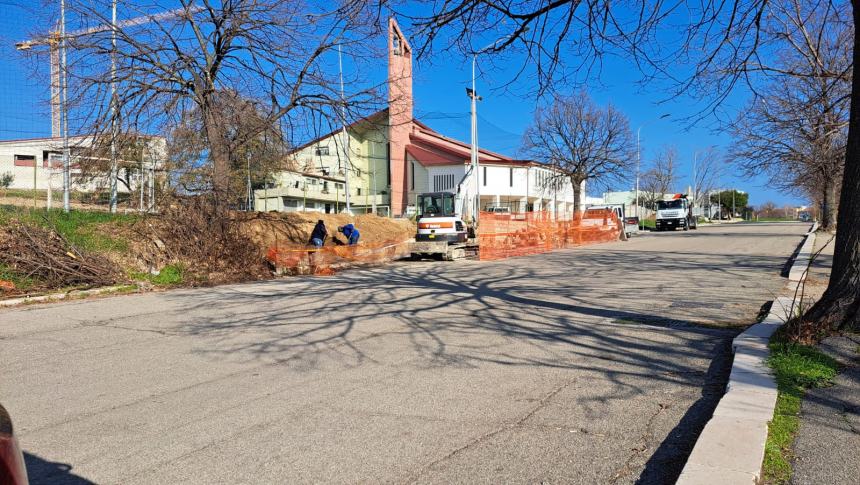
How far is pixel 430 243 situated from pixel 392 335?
14046mm

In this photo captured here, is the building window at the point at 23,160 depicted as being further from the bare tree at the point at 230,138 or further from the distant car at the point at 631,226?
the distant car at the point at 631,226

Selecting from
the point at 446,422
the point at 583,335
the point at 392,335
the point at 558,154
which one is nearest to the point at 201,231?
the point at 392,335

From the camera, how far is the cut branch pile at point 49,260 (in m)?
13.3

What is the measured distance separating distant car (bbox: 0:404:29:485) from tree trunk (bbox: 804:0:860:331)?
7.19 m

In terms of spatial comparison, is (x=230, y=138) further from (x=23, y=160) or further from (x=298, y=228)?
(x=23, y=160)

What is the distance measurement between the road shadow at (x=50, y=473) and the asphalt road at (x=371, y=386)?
2cm

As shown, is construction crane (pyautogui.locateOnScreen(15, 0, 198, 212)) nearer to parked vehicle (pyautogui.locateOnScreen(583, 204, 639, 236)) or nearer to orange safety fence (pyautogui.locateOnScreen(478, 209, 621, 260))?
orange safety fence (pyautogui.locateOnScreen(478, 209, 621, 260))

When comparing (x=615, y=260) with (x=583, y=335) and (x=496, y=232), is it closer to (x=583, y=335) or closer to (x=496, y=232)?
(x=496, y=232)

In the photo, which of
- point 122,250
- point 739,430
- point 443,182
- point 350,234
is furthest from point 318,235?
point 443,182

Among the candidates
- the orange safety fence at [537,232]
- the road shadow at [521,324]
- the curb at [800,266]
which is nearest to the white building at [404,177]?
the orange safety fence at [537,232]

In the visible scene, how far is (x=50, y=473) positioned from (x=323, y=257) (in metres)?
15.1

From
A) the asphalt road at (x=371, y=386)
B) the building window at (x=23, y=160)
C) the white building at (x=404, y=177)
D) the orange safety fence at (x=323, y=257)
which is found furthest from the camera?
the white building at (x=404, y=177)

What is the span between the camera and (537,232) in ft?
89.2

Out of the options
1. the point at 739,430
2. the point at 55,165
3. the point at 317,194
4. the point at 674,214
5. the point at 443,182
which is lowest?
the point at 739,430
